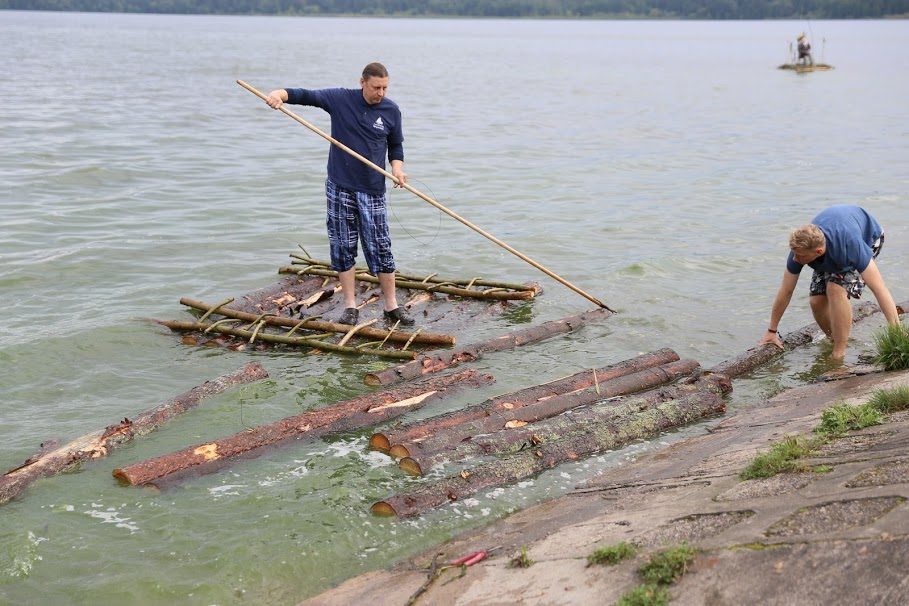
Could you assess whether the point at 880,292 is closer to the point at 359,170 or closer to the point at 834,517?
the point at 834,517

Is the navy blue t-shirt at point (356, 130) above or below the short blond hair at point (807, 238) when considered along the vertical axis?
above

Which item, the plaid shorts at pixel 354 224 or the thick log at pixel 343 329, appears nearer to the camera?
the thick log at pixel 343 329

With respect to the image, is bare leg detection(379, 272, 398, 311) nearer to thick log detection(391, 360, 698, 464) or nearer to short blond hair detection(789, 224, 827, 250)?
thick log detection(391, 360, 698, 464)

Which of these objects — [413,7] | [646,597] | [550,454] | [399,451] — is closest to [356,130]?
[399,451]

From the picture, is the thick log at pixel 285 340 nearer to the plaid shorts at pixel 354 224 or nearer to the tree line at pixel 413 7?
the plaid shorts at pixel 354 224

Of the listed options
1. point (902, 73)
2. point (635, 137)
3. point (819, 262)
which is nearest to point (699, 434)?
point (819, 262)

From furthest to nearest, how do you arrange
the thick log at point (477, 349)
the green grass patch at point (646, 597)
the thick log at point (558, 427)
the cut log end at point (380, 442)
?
the thick log at point (477, 349), the cut log end at point (380, 442), the thick log at point (558, 427), the green grass patch at point (646, 597)

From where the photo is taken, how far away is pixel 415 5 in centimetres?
16562

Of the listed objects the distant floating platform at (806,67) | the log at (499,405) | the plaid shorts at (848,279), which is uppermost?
the distant floating platform at (806,67)

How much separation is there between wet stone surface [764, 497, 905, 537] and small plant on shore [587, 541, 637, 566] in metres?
0.66

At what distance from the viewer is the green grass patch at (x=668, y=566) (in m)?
4.47

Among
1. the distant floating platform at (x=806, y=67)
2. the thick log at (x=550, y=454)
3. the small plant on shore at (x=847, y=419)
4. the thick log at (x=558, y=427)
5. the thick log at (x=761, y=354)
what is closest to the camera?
the small plant on shore at (x=847, y=419)

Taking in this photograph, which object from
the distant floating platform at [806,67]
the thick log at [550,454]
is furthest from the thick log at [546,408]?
the distant floating platform at [806,67]

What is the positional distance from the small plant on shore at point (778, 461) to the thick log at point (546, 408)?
2149 mm
